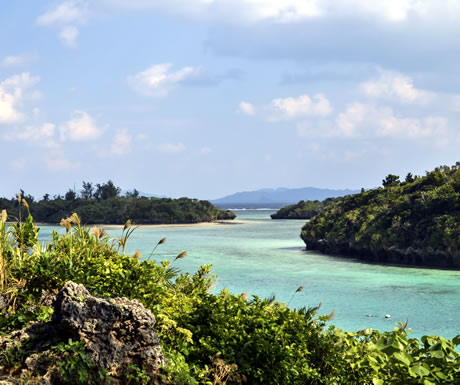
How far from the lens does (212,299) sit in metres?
7.21

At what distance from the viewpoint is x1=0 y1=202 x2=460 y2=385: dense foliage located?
565 cm

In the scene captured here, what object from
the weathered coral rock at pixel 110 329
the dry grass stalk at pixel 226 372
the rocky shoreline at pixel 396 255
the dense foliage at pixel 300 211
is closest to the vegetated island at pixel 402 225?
the rocky shoreline at pixel 396 255

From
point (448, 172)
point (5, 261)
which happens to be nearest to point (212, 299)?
point (5, 261)

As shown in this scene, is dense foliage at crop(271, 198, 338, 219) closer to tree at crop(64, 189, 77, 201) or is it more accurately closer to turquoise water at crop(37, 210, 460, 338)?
tree at crop(64, 189, 77, 201)

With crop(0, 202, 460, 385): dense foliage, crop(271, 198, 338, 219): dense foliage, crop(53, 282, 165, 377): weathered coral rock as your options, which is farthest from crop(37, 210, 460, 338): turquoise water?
crop(271, 198, 338, 219): dense foliage

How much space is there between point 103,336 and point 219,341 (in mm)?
1495

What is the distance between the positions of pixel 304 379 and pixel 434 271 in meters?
30.6

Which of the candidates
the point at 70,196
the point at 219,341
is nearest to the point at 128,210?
the point at 70,196

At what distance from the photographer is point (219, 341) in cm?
662

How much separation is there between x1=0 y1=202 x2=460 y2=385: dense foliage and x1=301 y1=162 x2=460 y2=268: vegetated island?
30.4 metres

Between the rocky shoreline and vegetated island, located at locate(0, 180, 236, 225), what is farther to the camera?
vegetated island, located at locate(0, 180, 236, 225)

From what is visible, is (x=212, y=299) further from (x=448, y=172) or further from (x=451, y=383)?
(x=448, y=172)

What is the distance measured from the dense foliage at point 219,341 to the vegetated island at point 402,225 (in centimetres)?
3043

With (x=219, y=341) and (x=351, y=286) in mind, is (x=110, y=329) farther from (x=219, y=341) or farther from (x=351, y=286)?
(x=351, y=286)
